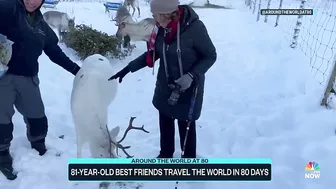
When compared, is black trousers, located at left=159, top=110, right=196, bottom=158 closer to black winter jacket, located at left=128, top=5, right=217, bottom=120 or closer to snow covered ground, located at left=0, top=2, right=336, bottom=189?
black winter jacket, located at left=128, top=5, right=217, bottom=120

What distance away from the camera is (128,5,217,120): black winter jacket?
2.36m

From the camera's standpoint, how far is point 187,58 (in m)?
2.43

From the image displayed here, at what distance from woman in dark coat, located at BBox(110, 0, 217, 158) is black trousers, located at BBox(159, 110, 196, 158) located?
56mm

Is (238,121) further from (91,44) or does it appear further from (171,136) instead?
(91,44)

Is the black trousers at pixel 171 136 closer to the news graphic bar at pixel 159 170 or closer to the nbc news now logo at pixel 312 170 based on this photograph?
the news graphic bar at pixel 159 170

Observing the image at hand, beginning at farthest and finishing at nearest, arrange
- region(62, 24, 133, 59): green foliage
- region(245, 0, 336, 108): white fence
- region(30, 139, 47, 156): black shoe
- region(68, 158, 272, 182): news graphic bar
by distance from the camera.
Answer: region(62, 24, 133, 59): green foliage, region(245, 0, 336, 108): white fence, region(30, 139, 47, 156): black shoe, region(68, 158, 272, 182): news graphic bar

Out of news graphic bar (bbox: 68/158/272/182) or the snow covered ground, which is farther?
the snow covered ground

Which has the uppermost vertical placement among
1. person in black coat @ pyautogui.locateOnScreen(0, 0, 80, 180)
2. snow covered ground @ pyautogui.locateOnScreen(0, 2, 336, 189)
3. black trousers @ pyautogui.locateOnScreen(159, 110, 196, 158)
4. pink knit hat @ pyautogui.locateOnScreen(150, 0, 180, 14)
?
pink knit hat @ pyautogui.locateOnScreen(150, 0, 180, 14)

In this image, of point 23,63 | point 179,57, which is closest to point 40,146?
point 23,63

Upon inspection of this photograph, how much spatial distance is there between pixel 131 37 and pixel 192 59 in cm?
494

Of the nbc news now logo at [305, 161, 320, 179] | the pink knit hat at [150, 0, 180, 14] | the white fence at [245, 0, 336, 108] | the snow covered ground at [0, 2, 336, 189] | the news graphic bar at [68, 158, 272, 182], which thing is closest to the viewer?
the pink knit hat at [150, 0, 180, 14]

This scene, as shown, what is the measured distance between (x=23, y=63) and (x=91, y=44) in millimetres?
3844

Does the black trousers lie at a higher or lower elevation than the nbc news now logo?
higher

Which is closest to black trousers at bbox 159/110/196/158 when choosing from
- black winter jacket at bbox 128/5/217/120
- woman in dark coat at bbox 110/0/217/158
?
woman in dark coat at bbox 110/0/217/158
